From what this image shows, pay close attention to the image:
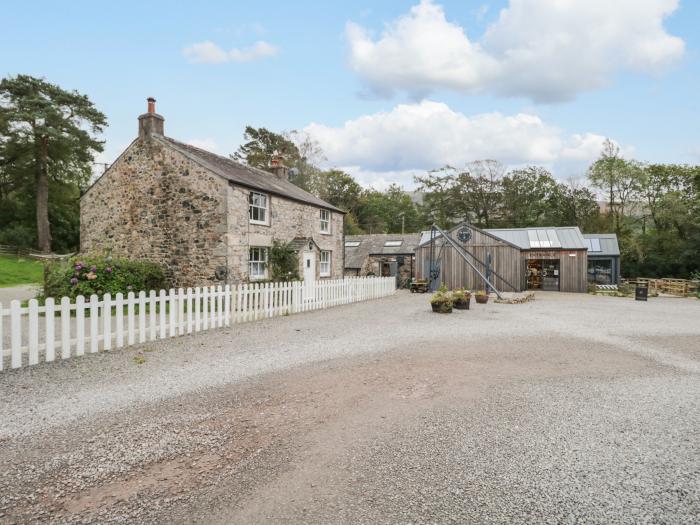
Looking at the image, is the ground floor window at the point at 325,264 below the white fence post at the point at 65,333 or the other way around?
the other way around

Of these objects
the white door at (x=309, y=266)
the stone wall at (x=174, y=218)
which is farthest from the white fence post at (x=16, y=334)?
the white door at (x=309, y=266)

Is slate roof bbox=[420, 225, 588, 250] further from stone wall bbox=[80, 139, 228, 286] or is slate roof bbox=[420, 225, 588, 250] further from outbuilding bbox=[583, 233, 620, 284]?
stone wall bbox=[80, 139, 228, 286]

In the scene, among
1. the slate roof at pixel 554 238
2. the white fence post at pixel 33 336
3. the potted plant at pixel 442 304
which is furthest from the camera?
the slate roof at pixel 554 238

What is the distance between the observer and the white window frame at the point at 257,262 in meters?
17.3

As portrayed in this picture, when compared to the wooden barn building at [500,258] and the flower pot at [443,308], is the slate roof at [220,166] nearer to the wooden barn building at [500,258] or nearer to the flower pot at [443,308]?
the flower pot at [443,308]

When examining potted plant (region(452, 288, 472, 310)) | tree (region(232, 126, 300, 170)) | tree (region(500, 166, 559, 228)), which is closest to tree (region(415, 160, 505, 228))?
tree (region(500, 166, 559, 228))

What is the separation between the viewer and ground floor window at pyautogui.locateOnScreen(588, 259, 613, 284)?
Result: 31.5 meters

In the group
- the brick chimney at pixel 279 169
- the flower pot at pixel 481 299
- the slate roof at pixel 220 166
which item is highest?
the brick chimney at pixel 279 169

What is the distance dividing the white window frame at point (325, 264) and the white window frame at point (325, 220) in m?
1.24

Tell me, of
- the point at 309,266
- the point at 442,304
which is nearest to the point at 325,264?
the point at 309,266

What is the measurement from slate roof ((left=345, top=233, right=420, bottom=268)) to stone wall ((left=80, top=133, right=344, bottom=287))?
47.2 feet

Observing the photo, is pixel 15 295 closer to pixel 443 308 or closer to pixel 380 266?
pixel 443 308

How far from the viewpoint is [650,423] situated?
14.4 ft

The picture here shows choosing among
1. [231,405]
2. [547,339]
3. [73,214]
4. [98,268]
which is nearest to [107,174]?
[98,268]
